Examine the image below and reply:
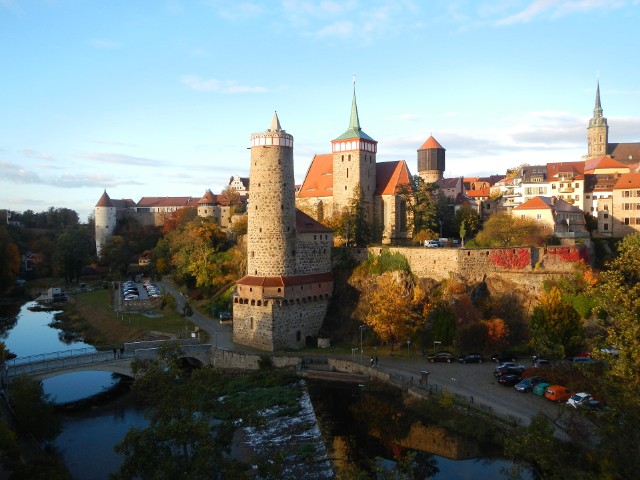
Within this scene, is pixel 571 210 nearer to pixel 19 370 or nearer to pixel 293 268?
pixel 293 268

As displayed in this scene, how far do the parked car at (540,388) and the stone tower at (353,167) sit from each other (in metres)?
25.7

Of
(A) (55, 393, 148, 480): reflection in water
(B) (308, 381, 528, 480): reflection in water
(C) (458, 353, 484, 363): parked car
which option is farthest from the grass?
(C) (458, 353, 484, 363): parked car

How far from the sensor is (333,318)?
40531 mm

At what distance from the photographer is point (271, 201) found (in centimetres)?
3831

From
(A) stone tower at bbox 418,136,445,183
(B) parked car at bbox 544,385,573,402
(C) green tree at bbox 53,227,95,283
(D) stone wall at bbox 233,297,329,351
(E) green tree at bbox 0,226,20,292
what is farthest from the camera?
(C) green tree at bbox 53,227,95,283

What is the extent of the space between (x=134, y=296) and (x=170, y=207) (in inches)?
1788

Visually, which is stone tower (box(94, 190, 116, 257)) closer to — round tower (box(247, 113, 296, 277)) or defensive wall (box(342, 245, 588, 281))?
round tower (box(247, 113, 296, 277))

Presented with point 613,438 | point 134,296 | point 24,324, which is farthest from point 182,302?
point 613,438

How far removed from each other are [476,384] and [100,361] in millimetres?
21678

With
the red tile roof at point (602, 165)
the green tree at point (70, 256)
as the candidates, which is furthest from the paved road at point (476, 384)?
the green tree at point (70, 256)

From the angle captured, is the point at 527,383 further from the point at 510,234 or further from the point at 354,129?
the point at 354,129

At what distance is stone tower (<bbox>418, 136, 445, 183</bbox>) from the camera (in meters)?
71.2

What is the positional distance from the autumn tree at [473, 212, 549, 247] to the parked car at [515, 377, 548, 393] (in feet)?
48.6

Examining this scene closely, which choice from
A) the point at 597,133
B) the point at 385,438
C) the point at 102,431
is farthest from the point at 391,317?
the point at 597,133
